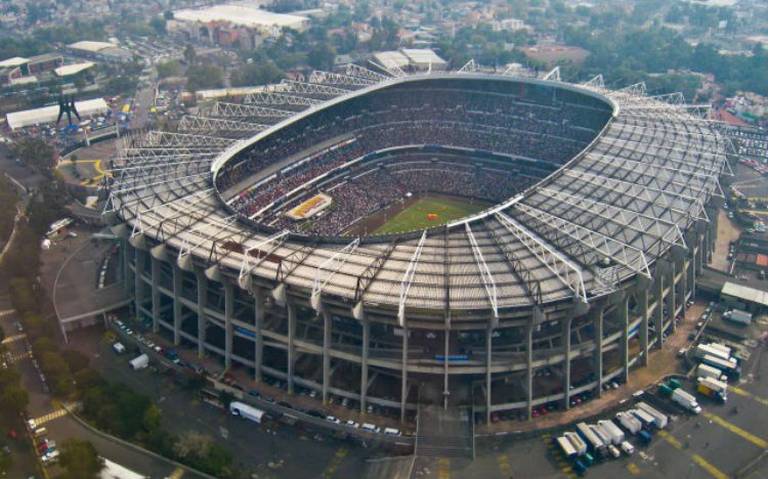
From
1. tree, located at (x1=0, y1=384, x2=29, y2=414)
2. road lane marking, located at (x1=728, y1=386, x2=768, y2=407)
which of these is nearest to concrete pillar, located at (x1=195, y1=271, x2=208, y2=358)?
tree, located at (x1=0, y1=384, x2=29, y2=414)

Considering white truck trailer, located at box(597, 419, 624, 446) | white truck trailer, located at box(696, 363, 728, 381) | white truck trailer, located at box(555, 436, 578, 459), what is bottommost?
white truck trailer, located at box(555, 436, 578, 459)

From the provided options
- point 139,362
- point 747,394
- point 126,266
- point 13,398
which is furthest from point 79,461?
point 747,394

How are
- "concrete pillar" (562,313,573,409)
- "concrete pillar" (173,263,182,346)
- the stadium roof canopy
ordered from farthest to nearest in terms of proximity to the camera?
"concrete pillar" (173,263,182,346), "concrete pillar" (562,313,573,409), the stadium roof canopy

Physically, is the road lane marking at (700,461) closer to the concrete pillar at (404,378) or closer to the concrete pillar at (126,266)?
the concrete pillar at (404,378)

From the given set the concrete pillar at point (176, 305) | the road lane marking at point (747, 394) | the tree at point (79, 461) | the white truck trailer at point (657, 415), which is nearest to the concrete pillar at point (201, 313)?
the concrete pillar at point (176, 305)

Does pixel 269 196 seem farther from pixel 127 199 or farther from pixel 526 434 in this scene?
pixel 526 434

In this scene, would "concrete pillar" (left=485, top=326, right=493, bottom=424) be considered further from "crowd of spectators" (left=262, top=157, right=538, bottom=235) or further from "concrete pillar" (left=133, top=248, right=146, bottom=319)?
"crowd of spectators" (left=262, top=157, right=538, bottom=235)
